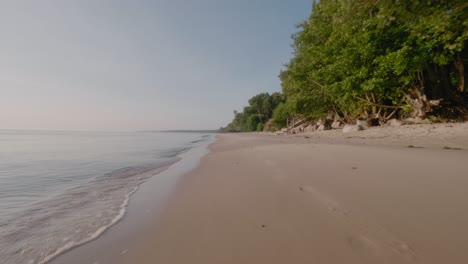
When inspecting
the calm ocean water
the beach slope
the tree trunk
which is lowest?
the calm ocean water

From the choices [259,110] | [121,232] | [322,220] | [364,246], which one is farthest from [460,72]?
[259,110]

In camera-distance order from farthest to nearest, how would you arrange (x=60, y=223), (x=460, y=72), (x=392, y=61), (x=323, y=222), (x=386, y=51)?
(x=460, y=72), (x=386, y=51), (x=392, y=61), (x=60, y=223), (x=323, y=222)

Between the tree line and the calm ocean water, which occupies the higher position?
the tree line

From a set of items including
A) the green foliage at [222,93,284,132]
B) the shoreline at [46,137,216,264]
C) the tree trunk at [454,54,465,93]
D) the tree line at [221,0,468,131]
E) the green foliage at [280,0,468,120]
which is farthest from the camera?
the green foliage at [222,93,284,132]

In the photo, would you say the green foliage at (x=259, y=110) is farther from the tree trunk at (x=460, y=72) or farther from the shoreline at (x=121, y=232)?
the shoreline at (x=121, y=232)

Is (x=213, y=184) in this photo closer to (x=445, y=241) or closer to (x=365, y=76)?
(x=445, y=241)

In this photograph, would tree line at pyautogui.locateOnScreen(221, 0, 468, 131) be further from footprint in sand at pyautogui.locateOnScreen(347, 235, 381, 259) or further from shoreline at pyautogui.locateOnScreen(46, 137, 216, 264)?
shoreline at pyautogui.locateOnScreen(46, 137, 216, 264)

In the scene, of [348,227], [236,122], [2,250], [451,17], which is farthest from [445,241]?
[236,122]

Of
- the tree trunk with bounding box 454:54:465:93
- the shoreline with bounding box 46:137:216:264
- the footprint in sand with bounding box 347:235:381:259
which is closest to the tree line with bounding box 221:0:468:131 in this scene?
the tree trunk with bounding box 454:54:465:93

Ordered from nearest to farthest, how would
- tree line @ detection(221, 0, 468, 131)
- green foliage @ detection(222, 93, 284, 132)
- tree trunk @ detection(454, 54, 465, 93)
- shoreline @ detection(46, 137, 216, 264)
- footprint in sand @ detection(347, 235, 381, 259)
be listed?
footprint in sand @ detection(347, 235, 381, 259)
shoreline @ detection(46, 137, 216, 264)
tree line @ detection(221, 0, 468, 131)
tree trunk @ detection(454, 54, 465, 93)
green foliage @ detection(222, 93, 284, 132)

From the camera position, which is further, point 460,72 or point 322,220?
point 460,72

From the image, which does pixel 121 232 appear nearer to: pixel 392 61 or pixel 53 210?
pixel 53 210

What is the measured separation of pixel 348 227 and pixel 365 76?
11.3 meters

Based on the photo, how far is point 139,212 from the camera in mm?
2592
